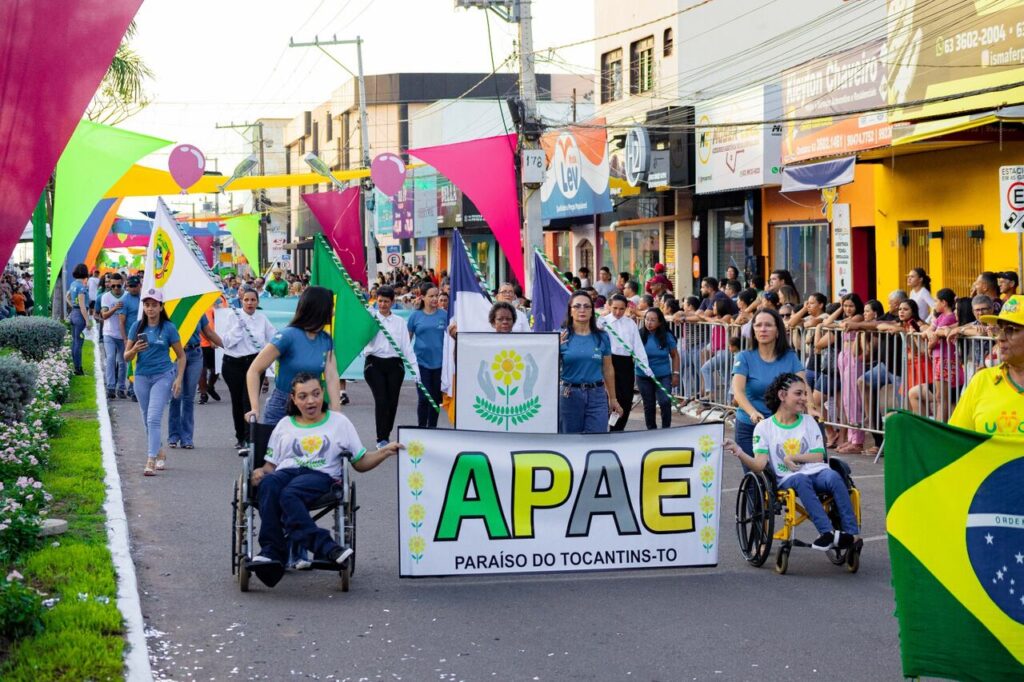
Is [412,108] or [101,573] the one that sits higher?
[412,108]

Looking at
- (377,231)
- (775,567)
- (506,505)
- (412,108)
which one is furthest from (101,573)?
(412,108)

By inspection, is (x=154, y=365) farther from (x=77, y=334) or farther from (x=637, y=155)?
(x=637, y=155)

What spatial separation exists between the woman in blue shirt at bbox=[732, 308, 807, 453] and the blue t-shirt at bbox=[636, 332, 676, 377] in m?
6.50

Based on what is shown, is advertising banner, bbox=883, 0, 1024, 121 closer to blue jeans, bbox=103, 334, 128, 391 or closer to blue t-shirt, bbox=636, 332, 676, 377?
blue t-shirt, bbox=636, 332, 676, 377

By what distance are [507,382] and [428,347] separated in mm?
2822

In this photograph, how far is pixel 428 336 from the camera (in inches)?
592

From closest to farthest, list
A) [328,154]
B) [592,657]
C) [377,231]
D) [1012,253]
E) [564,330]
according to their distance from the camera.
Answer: [592,657] < [564,330] < [1012,253] < [377,231] < [328,154]

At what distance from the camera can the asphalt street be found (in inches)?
262

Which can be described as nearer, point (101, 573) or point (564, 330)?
point (101, 573)

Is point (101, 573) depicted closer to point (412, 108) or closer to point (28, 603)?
point (28, 603)

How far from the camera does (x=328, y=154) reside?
8475 cm

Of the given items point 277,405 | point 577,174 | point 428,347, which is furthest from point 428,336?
point 577,174

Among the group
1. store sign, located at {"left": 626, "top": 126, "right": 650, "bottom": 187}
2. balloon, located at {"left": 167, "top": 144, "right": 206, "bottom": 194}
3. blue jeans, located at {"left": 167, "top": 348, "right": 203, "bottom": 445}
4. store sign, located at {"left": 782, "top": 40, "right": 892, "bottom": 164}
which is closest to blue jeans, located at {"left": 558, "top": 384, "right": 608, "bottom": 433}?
blue jeans, located at {"left": 167, "top": 348, "right": 203, "bottom": 445}

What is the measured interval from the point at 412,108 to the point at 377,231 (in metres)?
19.2
